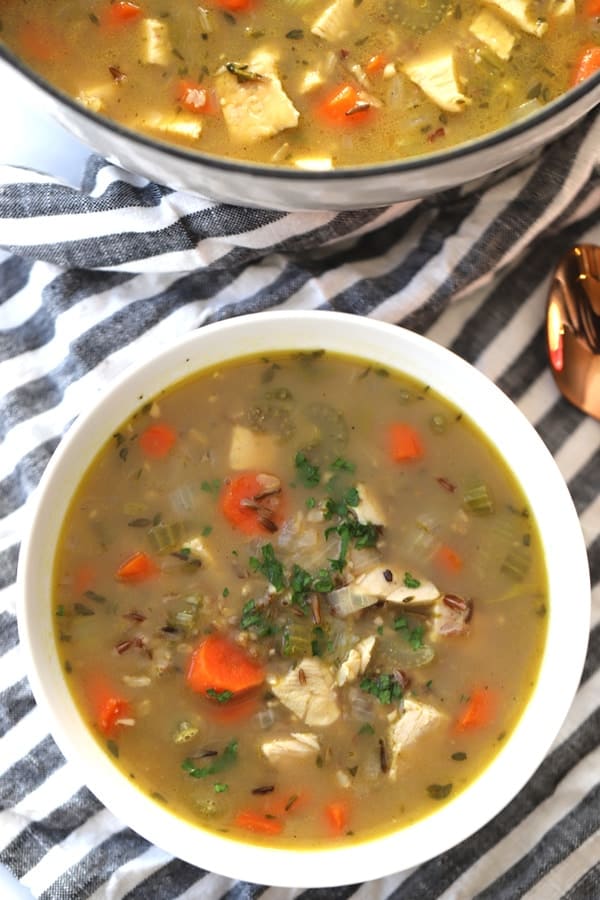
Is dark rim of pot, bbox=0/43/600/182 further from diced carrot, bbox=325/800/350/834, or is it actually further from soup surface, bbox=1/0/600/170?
diced carrot, bbox=325/800/350/834

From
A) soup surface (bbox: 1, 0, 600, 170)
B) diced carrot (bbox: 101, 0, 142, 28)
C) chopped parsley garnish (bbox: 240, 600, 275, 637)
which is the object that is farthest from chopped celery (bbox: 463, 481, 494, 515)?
diced carrot (bbox: 101, 0, 142, 28)

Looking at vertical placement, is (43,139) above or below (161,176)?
below

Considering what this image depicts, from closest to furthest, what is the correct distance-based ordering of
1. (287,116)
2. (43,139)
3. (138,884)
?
(287,116)
(138,884)
(43,139)

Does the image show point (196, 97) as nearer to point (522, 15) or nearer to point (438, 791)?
point (522, 15)

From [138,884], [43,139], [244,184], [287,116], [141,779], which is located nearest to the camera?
[244,184]

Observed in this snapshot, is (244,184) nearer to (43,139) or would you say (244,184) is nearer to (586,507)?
(43,139)

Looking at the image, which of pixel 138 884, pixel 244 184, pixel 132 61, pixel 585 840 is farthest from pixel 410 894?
pixel 132 61

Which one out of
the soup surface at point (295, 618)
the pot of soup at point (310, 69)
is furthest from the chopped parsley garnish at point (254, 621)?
the pot of soup at point (310, 69)

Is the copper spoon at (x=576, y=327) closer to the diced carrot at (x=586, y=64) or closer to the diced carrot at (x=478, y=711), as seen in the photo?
the diced carrot at (x=586, y=64)
